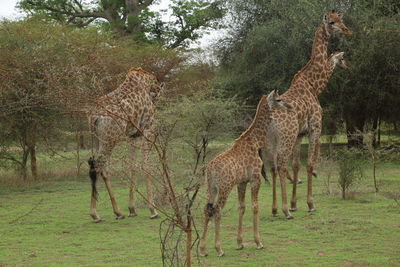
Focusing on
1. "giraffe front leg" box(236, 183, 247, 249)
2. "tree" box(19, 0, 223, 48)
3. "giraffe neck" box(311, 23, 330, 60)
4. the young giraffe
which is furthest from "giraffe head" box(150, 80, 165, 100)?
"tree" box(19, 0, 223, 48)

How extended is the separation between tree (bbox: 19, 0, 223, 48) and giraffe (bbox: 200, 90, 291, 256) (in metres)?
21.8

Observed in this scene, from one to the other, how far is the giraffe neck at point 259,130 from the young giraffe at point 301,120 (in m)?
0.88

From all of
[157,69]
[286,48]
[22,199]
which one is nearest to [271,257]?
[22,199]

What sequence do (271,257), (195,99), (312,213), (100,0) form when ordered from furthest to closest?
(100,0)
(195,99)
(312,213)
(271,257)

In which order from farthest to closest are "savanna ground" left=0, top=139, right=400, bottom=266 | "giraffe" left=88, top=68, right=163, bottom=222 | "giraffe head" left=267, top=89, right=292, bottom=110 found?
"giraffe" left=88, top=68, right=163, bottom=222 → "giraffe head" left=267, top=89, right=292, bottom=110 → "savanna ground" left=0, top=139, right=400, bottom=266

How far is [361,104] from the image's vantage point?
62.0 ft

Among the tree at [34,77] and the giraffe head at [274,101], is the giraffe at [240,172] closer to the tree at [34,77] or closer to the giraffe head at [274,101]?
the giraffe head at [274,101]

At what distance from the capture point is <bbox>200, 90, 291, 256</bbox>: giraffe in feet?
24.8

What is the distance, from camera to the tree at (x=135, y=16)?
31141mm

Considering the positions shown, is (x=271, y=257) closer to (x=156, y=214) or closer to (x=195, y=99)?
(x=156, y=214)

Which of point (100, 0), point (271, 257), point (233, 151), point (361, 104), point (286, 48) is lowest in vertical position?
point (271, 257)

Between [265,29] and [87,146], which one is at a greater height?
[265,29]

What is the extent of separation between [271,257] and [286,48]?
12.6 meters

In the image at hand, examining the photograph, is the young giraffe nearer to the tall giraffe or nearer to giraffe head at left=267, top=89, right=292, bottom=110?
the tall giraffe
